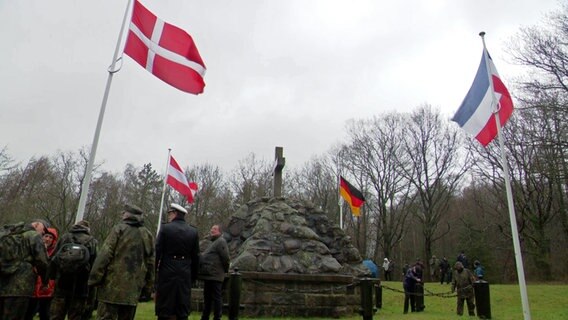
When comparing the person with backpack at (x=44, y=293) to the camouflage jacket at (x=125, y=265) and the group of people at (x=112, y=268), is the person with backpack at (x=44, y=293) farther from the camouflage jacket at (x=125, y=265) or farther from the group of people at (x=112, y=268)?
the camouflage jacket at (x=125, y=265)

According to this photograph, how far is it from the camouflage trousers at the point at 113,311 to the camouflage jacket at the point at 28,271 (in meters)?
1.27

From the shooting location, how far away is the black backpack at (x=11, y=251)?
5.57 m

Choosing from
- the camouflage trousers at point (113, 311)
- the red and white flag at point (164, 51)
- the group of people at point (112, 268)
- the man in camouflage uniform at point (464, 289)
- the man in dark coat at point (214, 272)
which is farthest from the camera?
the man in camouflage uniform at point (464, 289)

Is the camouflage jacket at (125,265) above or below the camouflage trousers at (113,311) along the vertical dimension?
above

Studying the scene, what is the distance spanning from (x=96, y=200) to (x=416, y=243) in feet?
103

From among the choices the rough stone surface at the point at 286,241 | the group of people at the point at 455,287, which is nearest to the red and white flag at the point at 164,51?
the rough stone surface at the point at 286,241

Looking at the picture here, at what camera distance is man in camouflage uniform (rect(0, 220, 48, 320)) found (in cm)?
555

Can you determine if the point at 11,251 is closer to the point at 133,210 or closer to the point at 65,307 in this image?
the point at 65,307

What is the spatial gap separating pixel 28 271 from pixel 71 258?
21.3 inches

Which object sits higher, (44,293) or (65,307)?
(44,293)

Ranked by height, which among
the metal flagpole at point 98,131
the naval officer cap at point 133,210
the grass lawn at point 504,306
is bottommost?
the grass lawn at point 504,306

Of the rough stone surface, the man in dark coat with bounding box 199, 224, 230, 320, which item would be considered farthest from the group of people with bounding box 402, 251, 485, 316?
the man in dark coat with bounding box 199, 224, 230, 320

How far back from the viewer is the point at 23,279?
5629 millimetres

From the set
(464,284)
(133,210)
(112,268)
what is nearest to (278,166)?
(464,284)
